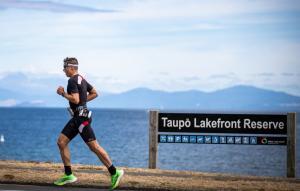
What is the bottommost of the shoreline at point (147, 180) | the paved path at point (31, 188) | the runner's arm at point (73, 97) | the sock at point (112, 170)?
the paved path at point (31, 188)

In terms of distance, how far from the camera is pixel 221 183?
1223 cm

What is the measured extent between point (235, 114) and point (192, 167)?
95.8ft

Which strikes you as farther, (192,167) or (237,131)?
(192,167)

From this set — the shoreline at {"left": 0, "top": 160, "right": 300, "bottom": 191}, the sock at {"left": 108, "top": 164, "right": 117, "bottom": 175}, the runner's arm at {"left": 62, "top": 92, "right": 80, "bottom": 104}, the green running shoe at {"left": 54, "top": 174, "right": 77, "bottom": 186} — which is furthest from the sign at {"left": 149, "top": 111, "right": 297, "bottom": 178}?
the runner's arm at {"left": 62, "top": 92, "right": 80, "bottom": 104}

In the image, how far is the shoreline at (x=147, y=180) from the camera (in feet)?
38.0

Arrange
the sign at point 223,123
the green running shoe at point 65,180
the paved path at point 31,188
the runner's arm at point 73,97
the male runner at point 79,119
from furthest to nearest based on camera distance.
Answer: the sign at point 223,123 < the green running shoe at point 65,180 < the paved path at point 31,188 < the male runner at point 79,119 < the runner's arm at point 73,97

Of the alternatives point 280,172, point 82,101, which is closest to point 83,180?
point 82,101

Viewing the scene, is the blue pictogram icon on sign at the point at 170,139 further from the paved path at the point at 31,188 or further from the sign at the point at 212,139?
the paved path at the point at 31,188

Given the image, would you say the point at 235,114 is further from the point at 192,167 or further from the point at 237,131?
the point at 192,167

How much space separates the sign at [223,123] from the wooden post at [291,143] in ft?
0.53

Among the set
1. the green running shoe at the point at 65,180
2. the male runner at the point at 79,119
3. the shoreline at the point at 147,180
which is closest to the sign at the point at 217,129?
the shoreline at the point at 147,180

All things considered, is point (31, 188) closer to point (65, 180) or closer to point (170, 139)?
point (65, 180)

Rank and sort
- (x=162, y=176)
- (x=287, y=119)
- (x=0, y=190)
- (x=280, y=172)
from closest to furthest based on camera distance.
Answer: (x=0, y=190) < (x=162, y=176) < (x=287, y=119) < (x=280, y=172)

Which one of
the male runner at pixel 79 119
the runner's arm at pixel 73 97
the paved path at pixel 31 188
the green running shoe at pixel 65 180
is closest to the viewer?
the runner's arm at pixel 73 97
